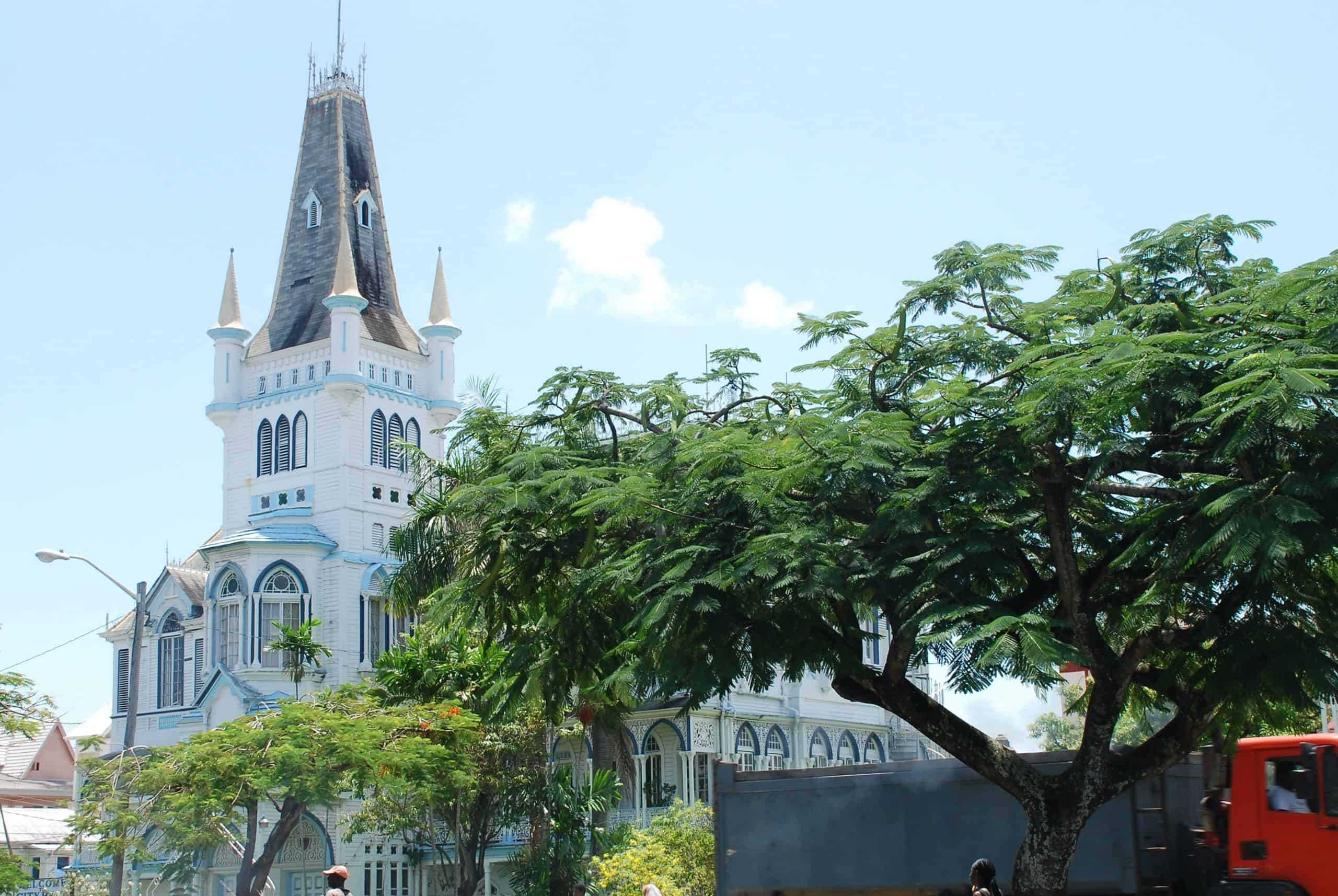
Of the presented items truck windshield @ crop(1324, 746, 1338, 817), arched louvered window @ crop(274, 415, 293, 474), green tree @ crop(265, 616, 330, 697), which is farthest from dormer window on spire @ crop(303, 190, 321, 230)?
truck windshield @ crop(1324, 746, 1338, 817)

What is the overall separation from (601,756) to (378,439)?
2102cm

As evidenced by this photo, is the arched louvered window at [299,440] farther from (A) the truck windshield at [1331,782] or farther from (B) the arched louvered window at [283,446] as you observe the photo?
(A) the truck windshield at [1331,782]

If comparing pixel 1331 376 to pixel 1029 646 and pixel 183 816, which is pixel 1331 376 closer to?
pixel 1029 646

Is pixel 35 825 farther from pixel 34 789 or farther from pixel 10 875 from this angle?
pixel 10 875

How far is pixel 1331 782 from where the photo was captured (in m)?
13.6

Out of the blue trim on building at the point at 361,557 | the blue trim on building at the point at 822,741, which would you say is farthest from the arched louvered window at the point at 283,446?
the blue trim on building at the point at 822,741

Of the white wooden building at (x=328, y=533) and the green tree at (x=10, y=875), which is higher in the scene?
the white wooden building at (x=328, y=533)

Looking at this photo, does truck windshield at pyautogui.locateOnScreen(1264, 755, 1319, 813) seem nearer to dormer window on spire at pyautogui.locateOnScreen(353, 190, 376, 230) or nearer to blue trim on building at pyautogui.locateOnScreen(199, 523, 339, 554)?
blue trim on building at pyautogui.locateOnScreen(199, 523, 339, 554)

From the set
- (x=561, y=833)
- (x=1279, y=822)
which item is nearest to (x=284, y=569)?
(x=561, y=833)

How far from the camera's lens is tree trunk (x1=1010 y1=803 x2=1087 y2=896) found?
1506 centimetres

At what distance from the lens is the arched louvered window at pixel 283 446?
177 ft

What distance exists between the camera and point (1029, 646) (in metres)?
14.4

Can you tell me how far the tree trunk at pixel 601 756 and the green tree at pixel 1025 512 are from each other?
16.2 meters

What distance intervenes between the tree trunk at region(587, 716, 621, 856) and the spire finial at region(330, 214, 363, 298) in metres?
22.3
